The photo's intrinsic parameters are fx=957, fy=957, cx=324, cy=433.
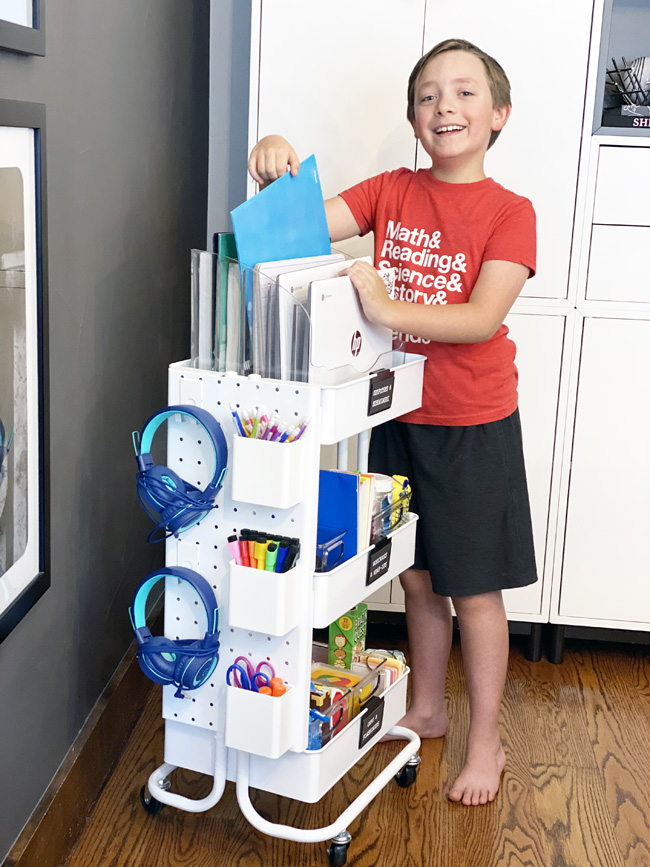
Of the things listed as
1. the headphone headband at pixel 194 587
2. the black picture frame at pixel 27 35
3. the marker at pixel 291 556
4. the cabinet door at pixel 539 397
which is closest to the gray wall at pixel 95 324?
the black picture frame at pixel 27 35

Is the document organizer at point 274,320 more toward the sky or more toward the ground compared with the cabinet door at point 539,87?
more toward the ground

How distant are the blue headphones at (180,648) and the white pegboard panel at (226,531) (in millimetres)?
30

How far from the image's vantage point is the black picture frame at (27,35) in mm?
1076

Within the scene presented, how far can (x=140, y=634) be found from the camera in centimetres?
141

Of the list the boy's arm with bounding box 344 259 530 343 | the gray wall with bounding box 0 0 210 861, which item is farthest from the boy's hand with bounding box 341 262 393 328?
the gray wall with bounding box 0 0 210 861

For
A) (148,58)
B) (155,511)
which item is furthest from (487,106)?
(155,511)

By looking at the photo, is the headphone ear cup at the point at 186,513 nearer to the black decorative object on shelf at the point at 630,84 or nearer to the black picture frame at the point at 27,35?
the black picture frame at the point at 27,35

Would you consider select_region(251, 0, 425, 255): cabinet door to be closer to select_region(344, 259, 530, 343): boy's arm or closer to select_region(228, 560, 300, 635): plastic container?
select_region(344, 259, 530, 343): boy's arm

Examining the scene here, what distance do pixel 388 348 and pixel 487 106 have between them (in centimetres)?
45

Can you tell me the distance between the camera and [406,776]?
1733 millimetres

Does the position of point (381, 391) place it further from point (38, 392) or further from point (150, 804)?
point (150, 804)

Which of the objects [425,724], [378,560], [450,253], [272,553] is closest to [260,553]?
[272,553]

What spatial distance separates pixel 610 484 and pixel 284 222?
1.12m

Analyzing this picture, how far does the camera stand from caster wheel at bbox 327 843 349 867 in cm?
150
